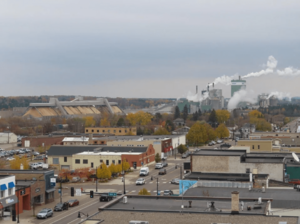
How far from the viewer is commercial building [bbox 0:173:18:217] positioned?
26547 mm

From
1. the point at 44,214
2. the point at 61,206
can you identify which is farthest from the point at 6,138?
the point at 44,214

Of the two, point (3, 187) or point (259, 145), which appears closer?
point (3, 187)

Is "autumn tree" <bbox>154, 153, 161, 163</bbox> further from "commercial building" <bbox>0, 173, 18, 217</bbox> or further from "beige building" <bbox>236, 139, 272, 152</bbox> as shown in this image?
"commercial building" <bbox>0, 173, 18, 217</bbox>

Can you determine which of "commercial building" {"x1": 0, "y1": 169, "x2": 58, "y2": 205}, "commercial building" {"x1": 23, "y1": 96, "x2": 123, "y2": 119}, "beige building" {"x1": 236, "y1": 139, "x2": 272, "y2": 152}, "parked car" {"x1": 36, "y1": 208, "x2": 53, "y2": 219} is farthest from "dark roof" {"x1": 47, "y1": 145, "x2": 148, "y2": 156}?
"commercial building" {"x1": 23, "y1": 96, "x2": 123, "y2": 119}

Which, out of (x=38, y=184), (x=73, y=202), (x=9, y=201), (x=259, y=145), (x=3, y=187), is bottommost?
(x=73, y=202)

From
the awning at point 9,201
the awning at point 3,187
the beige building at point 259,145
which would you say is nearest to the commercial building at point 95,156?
the beige building at point 259,145

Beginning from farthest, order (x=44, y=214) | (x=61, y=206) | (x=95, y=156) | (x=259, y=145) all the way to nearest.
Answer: (x=95, y=156)
(x=259, y=145)
(x=61, y=206)
(x=44, y=214)

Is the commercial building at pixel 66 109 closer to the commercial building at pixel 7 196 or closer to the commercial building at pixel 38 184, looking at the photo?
the commercial building at pixel 38 184

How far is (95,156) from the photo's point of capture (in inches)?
1863

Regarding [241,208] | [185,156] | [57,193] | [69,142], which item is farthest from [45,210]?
[69,142]

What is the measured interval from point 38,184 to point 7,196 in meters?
3.74

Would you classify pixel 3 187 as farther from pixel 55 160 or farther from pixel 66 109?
pixel 66 109

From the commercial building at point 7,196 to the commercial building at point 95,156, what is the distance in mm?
19553

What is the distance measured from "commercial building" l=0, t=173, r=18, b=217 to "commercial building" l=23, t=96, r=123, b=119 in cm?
8870
